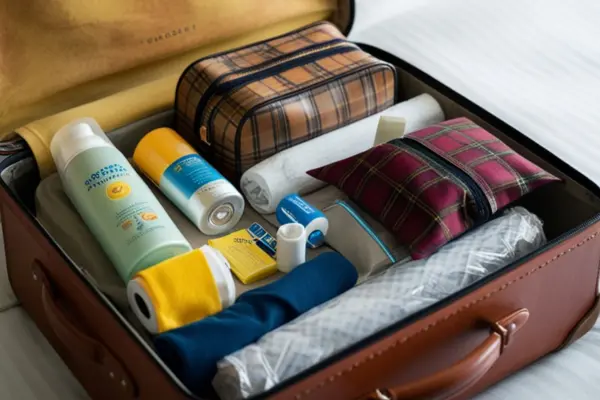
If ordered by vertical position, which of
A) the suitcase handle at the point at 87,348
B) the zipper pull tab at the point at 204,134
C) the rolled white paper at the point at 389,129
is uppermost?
the rolled white paper at the point at 389,129

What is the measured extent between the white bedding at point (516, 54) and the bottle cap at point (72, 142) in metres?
0.52

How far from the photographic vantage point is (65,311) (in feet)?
2.54

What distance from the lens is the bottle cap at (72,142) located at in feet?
2.93

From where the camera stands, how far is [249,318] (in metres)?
0.75

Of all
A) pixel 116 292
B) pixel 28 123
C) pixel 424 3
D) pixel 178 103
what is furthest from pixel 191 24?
pixel 424 3

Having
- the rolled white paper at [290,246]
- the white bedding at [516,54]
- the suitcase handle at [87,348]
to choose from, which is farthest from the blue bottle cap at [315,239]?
the white bedding at [516,54]

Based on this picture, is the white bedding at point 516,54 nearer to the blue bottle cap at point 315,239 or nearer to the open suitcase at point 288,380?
the open suitcase at point 288,380

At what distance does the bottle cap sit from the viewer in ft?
2.93

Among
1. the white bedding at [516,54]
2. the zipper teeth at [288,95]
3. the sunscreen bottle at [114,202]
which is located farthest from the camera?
the white bedding at [516,54]

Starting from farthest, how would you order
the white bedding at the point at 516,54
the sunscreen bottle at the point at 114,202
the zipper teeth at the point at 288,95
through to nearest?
the white bedding at the point at 516,54 → the zipper teeth at the point at 288,95 → the sunscreen bottle at the point at 114,202

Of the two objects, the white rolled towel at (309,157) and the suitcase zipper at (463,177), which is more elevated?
the suitcase zipper at (463,177)

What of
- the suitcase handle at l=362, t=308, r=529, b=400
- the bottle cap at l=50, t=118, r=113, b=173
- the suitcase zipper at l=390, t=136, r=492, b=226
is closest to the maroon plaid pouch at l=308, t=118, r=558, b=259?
the suitcase zipper at l=390, t=136, r=492, b=226

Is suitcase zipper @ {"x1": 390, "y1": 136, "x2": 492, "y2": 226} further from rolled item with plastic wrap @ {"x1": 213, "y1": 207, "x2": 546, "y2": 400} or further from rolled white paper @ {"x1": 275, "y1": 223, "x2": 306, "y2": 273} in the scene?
rolled white paper @ {"x1": 275, "y1": 223, "x2": 306, "y2": 273}

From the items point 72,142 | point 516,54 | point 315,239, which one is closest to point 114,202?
point 72,142
